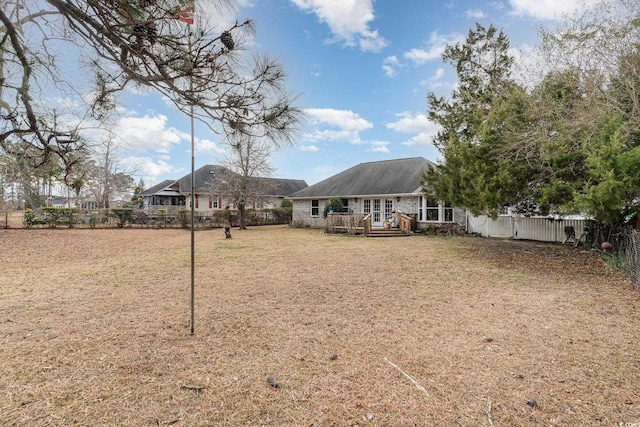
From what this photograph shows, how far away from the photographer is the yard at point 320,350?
2521 mm

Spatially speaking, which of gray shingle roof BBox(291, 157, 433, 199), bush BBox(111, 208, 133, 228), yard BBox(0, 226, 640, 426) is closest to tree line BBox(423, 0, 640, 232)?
yard BBox(0, 226, 640, 426)

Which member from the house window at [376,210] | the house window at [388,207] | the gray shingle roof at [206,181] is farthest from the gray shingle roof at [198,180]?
the house window at [388,207]

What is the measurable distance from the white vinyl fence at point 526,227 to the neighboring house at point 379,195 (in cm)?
116

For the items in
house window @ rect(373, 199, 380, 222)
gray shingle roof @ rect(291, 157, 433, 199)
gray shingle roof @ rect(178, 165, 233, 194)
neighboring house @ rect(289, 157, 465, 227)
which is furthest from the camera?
gray shingle roof @ rect(178, 165, 233, 194)

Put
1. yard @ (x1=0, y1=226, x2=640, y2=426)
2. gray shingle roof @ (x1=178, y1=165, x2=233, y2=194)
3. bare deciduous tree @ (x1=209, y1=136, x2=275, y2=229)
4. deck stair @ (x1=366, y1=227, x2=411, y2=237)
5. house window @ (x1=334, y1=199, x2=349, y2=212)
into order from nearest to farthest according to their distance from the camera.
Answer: yard @ (x1=0, y1=226, x2=640, y2=426) < deck stair @ (x1=366, y1=227, x2=411, y2=237) < bare deciduous tree @ (x1=209, y1=136, x2=275, y2=229) < house window @ (x1=334, y1=199, x2=349, y2=212) < gray shingle roof @ (x1=178, y1=165, x2=233, y2=194)

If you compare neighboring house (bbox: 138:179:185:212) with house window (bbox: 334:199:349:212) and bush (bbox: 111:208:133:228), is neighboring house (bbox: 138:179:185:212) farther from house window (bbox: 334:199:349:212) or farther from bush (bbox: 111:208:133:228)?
house window (bbox: 334:199:349:212)

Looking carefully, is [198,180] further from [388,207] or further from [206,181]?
[388,207]

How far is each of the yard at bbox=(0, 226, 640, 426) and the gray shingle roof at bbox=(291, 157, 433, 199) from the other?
1263cm

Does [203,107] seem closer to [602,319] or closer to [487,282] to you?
[602,319]

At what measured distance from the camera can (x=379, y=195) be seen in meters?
19.8

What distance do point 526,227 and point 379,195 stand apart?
7.92 metres

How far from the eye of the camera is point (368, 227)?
17.0 m

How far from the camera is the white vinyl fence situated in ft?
45.6

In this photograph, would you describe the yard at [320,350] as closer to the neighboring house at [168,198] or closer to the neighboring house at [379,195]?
the neighboring house at [379,195]
